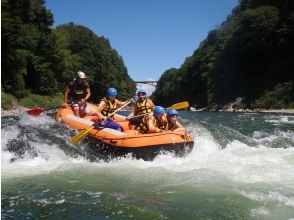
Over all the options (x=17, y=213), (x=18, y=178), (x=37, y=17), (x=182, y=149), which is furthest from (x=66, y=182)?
(x=37, y=17)

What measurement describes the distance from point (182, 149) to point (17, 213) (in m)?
5.01

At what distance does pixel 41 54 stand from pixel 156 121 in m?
34.1

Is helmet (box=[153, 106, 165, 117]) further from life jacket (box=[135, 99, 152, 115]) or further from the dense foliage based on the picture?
the dense foliage

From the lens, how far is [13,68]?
33.2 meters

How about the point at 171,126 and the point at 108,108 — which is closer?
the point at 171,126

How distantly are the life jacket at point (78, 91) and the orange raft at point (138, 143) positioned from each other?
340cm

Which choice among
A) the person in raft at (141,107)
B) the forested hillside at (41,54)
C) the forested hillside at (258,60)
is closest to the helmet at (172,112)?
the person in raft at (141,107)

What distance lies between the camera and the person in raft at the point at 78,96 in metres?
13.7

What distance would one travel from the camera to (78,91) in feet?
45.4

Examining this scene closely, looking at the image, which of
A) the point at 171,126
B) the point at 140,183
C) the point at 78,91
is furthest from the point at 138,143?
the point at 78,91

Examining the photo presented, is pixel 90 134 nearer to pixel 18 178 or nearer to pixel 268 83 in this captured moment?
pixel 18 178

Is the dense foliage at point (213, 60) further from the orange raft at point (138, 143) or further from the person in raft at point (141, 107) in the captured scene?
the orange raft at point (138, 143)

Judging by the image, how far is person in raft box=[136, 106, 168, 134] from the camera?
423 inches

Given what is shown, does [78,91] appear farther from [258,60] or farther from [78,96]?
[258,60]
